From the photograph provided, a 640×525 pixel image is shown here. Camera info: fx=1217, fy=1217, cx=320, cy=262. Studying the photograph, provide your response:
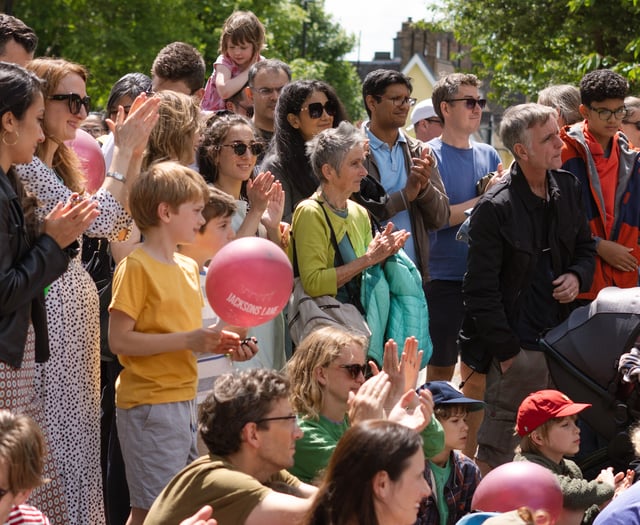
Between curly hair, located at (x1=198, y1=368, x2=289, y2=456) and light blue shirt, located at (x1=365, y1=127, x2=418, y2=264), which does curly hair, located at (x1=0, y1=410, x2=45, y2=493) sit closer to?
curly hair, located at (x1=198, y1=368, x2=289, y2=456)

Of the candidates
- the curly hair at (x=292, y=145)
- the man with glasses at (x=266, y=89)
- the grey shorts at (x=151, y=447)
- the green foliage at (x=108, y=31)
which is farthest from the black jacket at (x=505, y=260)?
the green foliage at (x=108, y=31)

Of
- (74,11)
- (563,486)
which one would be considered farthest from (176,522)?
(74,11)

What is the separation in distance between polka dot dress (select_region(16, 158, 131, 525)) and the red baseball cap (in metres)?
2.18

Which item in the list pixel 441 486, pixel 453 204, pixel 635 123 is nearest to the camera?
pixel 441 486

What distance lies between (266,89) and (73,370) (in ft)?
10.2

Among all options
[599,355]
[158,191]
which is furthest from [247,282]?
[599,355]

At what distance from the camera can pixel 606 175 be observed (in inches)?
300

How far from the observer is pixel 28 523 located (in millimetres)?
4066

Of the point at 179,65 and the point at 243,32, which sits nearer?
the point at 179,65

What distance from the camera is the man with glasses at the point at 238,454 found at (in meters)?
4.14

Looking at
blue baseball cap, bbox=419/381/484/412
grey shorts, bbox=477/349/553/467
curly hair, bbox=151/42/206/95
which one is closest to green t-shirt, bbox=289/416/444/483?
blue baseball cap, bbox=419/381/484/412

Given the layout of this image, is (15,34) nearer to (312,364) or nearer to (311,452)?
(312,364)

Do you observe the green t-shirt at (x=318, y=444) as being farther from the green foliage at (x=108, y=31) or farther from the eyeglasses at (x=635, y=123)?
the green foliage at (x=108, y=31)

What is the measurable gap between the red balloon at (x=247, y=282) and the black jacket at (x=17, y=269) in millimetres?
688
